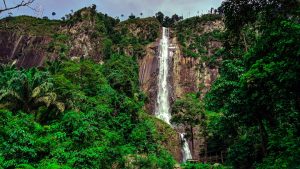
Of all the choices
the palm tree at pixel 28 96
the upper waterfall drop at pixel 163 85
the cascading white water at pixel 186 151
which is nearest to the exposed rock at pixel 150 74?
the upper waterfall drop at pixel 163 85

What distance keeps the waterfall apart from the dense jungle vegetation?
57.0ft

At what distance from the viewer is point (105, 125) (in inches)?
977

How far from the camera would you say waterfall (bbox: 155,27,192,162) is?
56.7m

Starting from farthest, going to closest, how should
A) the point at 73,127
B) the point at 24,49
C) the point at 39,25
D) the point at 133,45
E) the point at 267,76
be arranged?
1. the point at 39,25
2. the point at 24,49
3. the point at 133,45
4. the point at 73,127
5. the point at 267,76

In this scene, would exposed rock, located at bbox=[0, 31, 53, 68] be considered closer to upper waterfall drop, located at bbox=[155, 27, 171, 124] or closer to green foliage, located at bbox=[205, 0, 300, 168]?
upper waterfall drop, located at bbox=[155, 27, 171, 124]

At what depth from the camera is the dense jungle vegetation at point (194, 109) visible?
37.4ft

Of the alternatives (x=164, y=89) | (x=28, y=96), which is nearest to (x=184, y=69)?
(x=164, y=89)

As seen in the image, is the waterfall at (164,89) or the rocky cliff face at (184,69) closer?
the waterfall at (164,89)

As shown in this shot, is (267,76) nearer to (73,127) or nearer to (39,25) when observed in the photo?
(73,127)

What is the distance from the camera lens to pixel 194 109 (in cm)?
3756

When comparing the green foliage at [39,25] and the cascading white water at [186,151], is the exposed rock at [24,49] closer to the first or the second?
the green foliage at [39,25]

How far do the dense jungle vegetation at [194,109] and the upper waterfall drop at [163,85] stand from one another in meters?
18.8

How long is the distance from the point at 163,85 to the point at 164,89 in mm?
1181

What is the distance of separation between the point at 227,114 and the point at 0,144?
11740 mm
